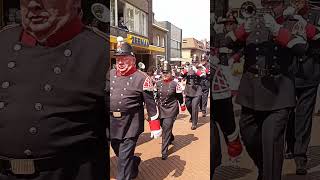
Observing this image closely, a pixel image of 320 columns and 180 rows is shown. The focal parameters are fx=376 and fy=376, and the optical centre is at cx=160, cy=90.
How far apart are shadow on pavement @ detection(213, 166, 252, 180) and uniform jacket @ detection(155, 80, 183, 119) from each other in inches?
141

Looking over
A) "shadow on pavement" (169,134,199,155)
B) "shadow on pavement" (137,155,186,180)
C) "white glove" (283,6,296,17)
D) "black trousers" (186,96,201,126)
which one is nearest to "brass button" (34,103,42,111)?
"white glove" (283,6,296,17)

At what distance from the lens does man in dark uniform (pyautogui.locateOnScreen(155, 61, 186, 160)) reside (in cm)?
635

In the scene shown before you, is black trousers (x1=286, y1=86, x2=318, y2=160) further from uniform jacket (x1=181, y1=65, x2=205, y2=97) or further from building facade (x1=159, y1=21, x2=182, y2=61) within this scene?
building facade (x1=159, y1=21, x2=182, y2=61)

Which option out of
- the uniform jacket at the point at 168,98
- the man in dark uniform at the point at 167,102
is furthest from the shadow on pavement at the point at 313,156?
the uniform jacket at the point at 168,98

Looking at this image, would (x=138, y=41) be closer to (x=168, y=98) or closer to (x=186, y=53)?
(x=168, y=98)

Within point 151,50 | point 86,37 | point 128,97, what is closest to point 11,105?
point 86,37

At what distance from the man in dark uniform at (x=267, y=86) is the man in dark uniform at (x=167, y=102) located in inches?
132

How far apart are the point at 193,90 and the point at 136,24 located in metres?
13.7

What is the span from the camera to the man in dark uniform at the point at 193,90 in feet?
30.5

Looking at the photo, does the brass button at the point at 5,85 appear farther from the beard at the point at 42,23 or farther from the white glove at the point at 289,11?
the white glove at the point at 289,11

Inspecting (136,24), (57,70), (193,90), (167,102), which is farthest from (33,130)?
(136,24)

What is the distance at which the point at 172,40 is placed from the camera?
36.6m

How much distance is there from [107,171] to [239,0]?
154 cm

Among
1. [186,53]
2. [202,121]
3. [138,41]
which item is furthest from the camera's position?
[186,53]
